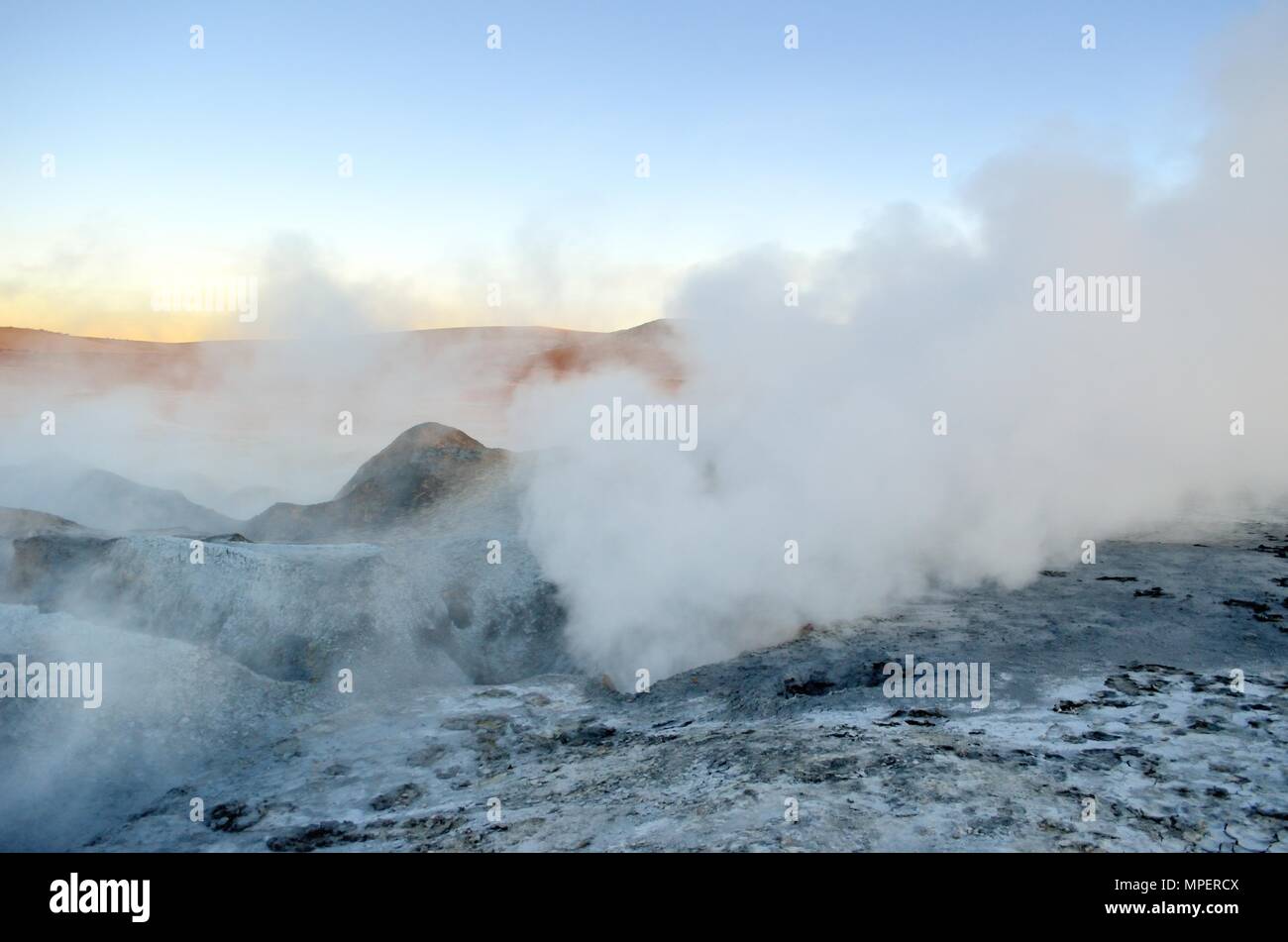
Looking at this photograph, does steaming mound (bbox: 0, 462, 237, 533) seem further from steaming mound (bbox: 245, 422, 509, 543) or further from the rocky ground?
the rocky ground

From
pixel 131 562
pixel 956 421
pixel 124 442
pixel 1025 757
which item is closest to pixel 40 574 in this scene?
pixel 131 562

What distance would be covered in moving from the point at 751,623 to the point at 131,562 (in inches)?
268

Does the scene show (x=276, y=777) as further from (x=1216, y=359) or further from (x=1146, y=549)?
(x=1216, y=359)

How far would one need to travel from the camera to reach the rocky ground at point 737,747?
16.3ft

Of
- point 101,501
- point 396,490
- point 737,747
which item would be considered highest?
point 396,490

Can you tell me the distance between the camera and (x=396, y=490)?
47.9ft

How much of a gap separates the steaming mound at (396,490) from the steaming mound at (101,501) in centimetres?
243

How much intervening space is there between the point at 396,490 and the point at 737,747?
9905 millimetres

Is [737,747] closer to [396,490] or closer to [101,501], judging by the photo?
[396,490]

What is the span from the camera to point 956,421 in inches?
487

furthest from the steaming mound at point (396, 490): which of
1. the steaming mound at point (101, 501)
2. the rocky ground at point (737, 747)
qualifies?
the rocky ground at point (737, 747)

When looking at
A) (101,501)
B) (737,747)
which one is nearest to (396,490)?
(101,501)

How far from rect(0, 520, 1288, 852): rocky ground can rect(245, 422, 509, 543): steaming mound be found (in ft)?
19.5

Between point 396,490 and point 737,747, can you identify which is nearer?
point 737,747
